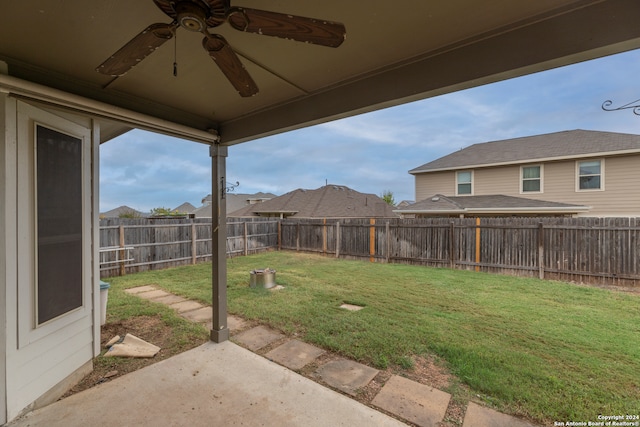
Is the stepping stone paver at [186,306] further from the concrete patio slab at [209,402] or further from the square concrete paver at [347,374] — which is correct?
the square concrete paver at [347,374]

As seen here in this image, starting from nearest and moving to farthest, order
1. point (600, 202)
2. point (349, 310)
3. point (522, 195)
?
1. point (349, 310)
2. point (600, 202)
3. point (522, 195)

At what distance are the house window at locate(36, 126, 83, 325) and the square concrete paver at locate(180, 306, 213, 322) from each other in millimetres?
1617

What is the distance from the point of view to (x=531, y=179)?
29.0ft

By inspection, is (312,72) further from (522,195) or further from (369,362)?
(522,195)

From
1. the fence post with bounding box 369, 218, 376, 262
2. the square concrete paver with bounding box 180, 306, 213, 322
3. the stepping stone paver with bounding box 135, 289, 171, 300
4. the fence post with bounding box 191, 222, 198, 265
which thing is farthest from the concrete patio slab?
the fence post with bounding box 369, 218, 376, 262

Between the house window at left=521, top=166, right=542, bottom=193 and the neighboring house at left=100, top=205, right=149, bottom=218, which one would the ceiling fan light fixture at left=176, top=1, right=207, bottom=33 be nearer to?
the house window at left=521, top=166, right=542, bottom=193

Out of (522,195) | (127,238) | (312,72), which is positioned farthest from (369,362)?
(522,195)

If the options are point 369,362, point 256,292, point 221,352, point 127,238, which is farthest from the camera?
point 127,238

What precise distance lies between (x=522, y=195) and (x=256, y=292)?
889 cm

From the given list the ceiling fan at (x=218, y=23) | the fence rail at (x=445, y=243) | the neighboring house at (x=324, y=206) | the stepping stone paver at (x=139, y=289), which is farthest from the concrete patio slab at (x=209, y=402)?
the neighboring house at (x=324, y=206)

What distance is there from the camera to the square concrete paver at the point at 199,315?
388 cm

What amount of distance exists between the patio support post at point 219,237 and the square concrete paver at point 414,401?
1.85 meters

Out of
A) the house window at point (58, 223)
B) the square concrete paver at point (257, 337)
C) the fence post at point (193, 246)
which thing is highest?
the house window at point (58, 223)

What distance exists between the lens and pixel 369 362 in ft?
8.85
